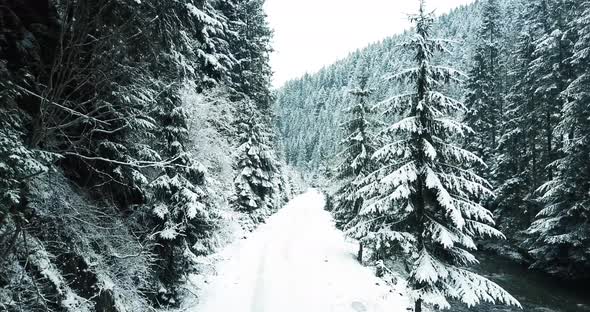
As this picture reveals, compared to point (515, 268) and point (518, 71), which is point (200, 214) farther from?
point (518, 71)

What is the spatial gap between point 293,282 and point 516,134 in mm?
25500

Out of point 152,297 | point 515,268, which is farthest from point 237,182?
point 515,268

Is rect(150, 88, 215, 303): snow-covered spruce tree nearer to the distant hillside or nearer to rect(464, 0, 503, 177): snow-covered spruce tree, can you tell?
rect(464, 0, 503, 177): snow-covered spruce tree

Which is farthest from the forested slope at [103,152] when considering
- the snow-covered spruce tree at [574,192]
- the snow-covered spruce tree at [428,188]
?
the snow-covered spruce tree at [574,192]

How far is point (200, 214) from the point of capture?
1077 centimetres

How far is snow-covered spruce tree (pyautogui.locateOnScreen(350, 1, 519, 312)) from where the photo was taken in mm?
9219

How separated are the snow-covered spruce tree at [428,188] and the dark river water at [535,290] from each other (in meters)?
6.51

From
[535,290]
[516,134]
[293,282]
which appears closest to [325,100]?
[516,134]

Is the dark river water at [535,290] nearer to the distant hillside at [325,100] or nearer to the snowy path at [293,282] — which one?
the snowy path at [293,282]

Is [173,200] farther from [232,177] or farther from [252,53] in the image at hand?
[252,53]

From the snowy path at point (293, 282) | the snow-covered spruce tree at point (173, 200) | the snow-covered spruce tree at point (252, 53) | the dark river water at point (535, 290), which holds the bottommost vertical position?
the snowy path at point (293, 282)

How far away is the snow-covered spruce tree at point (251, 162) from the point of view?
79.3 feet

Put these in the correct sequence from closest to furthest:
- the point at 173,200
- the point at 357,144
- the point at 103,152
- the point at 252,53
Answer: the point at 103,152 < the point at 173,200 < the point at 357,144 < the point at 252,53

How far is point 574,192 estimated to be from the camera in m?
19.1
